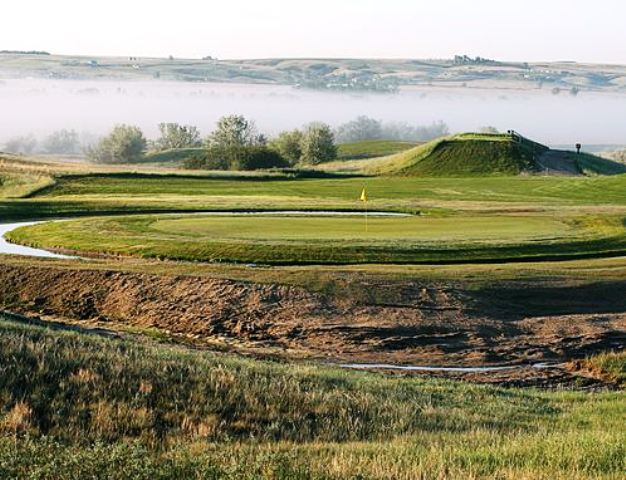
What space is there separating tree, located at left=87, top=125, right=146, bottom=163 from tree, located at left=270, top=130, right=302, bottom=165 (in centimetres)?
3480

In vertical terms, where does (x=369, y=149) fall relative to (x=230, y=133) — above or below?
below

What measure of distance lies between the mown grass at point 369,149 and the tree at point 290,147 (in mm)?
5710

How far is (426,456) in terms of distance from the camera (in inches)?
537

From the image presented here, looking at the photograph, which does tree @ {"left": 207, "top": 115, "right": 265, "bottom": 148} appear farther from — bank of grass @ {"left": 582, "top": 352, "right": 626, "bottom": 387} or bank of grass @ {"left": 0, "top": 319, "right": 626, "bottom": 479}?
bank of grass @ {"left": 0, "top": 319, "right": 626, "bottom": 479}

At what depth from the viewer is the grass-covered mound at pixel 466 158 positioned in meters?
108

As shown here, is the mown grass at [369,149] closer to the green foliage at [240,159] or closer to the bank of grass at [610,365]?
the green foliage at [240,159]

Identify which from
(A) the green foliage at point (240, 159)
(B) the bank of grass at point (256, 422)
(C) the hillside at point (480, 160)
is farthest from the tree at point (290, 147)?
(B) the bank of grass at point (256, 422)

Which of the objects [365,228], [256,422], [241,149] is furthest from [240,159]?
[256,422]

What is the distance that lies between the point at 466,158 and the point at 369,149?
60.5m

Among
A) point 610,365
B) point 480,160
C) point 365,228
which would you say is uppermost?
point 610,365

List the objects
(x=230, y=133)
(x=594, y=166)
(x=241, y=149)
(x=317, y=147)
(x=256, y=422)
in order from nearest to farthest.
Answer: (x=256, y=422) → (x=594, y=166) → (x=241, y=149) → (x=317, y=147) → (x=230, y=133)

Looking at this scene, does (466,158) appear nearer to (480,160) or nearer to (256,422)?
(480,160)

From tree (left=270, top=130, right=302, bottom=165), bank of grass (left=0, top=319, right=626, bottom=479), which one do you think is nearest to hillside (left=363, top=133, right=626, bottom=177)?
tree (left=270, top=130, right=302, bottom=165)

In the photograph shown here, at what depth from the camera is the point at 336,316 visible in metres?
33.6
